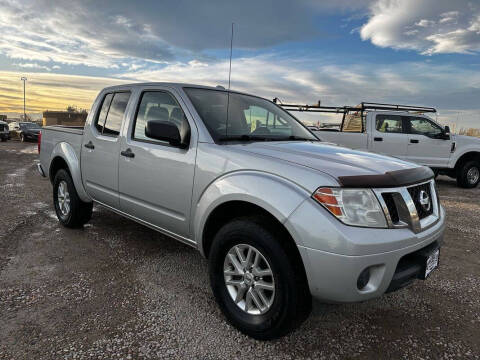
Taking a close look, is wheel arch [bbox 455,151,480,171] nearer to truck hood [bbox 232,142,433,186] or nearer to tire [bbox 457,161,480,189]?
tire [bbox 457,161,480,189]

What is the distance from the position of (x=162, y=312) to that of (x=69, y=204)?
2.52 metres

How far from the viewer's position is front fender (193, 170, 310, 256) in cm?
223

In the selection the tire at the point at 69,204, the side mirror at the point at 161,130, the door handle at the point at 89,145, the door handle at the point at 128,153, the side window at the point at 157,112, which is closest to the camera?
the side mirror at the point at 161,130

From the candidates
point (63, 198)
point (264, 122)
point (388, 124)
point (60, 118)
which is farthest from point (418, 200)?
point (60, 118)

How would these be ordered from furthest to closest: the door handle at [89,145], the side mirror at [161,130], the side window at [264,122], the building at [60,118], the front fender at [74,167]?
the building at [60,118]
the front fender at [74,167]
the door handle at [89,145]
the side window at [264,122]
the side mirror at [161,130]

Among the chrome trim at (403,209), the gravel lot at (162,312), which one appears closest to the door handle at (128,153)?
the gravel lot at (162,312)

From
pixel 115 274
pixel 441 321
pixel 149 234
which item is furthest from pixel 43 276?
pixel 441 321

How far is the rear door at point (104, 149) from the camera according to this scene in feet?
12.4

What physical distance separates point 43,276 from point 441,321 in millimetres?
3462

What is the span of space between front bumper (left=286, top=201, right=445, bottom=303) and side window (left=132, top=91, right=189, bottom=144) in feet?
4.89

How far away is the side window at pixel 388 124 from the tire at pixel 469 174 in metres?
2.00

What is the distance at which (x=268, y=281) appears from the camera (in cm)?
246

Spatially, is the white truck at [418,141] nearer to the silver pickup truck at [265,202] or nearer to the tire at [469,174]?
the tire at [469,174]

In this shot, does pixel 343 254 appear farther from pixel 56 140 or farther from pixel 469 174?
pixel 469 174
